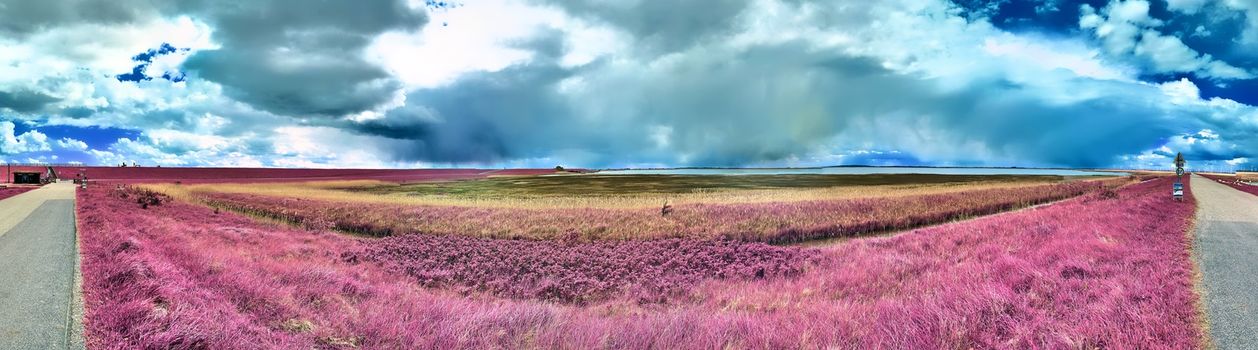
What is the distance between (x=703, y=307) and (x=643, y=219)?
11.7 meters

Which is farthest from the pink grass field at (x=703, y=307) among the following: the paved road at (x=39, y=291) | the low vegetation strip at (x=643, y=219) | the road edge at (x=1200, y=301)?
the low vegetation strip at (x=643, y=219)

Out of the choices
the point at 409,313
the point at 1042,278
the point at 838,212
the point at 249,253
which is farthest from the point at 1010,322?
the point at 838,212

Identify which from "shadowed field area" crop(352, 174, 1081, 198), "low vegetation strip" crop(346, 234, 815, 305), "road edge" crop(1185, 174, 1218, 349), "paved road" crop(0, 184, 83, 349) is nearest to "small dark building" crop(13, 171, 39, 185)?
"shadowed field area" crop(352, 174, 1081, 198)

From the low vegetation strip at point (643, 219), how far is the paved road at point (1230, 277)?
10.3 metres

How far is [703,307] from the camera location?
998 centimetres

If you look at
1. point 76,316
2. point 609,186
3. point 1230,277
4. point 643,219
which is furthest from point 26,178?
point 1230,277

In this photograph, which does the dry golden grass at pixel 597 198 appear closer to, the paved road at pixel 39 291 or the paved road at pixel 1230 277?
the paved road at pixel 1230 277

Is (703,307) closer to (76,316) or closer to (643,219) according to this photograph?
(76,316)

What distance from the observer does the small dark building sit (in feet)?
208

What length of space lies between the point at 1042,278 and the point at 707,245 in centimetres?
913

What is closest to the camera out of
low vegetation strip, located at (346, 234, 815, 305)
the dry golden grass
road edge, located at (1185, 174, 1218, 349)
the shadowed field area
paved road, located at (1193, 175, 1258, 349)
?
road edge, located at (1185, 174, 1218, 349)

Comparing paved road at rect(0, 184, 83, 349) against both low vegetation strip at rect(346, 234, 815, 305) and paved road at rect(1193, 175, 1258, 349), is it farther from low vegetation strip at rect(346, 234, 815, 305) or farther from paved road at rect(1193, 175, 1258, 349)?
paved road at rect(1193, 175, 1258, 349)

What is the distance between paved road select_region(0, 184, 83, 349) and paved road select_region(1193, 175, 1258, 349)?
1256 cm

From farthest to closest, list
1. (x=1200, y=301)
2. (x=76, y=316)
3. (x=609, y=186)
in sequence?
(x=609, y=186), (x=1200, y=301), (x=76, y=316)
